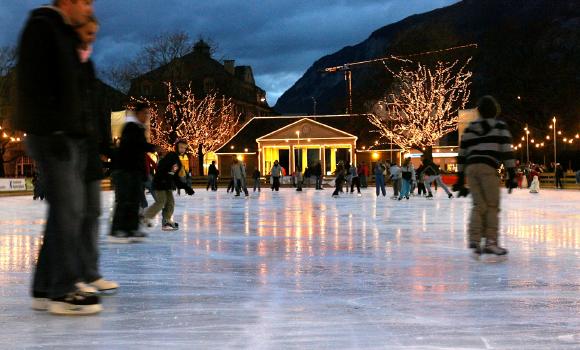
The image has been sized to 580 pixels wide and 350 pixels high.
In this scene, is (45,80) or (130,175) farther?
(130,175)

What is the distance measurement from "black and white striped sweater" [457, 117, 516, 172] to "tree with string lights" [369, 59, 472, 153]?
42.4 meters

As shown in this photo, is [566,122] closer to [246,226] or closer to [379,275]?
[246,226]

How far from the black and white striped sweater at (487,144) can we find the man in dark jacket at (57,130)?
4145mm

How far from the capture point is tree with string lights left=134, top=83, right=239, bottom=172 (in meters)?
61.5

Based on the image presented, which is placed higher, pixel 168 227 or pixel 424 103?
pixel 424 103

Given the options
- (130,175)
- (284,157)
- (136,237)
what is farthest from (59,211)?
(284,157)

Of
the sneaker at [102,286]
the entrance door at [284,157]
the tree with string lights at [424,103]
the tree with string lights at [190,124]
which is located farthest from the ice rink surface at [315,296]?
the entrance door at [284,157]

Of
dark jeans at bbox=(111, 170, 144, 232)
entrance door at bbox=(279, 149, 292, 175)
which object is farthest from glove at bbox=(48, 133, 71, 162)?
entrance door at bbox=(279, 149, 292, 175)

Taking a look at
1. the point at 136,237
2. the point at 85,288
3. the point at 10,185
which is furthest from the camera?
the point at 10,185

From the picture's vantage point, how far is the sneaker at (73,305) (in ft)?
13.0

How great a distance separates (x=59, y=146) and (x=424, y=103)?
47452mm

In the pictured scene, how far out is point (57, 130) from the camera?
379 centimetres

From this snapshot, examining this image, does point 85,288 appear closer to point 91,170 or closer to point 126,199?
point 91,170

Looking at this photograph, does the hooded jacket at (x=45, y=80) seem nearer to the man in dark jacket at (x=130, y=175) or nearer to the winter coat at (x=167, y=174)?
the man in dark jacket at (x=130, y=175)
